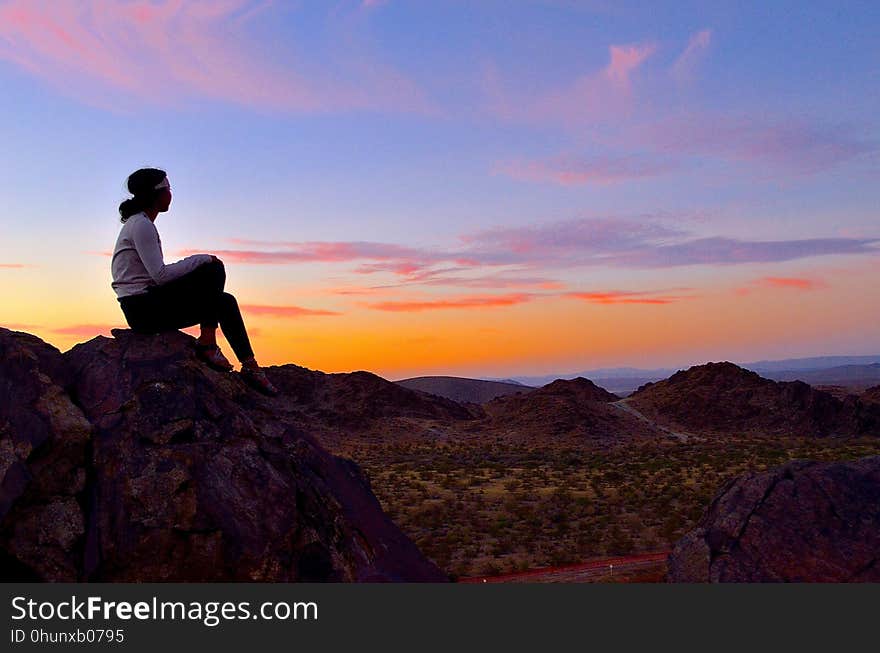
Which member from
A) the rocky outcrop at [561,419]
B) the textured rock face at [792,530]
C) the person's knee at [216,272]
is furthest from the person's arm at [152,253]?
the rocky outcrop at [561,419]

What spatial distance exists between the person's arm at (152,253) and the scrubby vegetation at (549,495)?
398 inches

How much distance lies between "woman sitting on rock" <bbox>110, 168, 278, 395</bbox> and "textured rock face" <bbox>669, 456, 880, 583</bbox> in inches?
334

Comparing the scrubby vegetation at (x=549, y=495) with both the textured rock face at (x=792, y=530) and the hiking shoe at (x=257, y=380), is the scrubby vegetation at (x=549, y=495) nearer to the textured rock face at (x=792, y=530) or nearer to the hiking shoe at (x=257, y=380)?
the textured rock face at (x=792, y=530)

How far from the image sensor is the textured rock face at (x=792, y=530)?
1098 centimetres

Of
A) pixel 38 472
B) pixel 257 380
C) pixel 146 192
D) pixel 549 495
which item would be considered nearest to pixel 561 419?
pixel 549 495

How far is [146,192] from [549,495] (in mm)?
21144

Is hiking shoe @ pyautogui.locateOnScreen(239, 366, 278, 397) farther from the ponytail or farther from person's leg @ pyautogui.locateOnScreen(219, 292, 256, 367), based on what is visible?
the ponytail

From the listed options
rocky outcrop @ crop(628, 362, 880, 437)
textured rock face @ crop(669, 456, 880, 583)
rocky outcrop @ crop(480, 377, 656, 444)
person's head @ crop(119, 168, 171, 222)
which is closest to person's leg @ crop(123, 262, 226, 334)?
person's head @ crop(119, 168, 171, 222)

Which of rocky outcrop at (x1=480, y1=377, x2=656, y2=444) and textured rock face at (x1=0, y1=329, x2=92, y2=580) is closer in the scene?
textured rock face at (x1=0, y1=329, x2=92, y2=580)

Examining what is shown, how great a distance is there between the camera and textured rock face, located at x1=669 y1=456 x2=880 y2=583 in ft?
36.0

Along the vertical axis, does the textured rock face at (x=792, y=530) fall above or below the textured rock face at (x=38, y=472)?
below

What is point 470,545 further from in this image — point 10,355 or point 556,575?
point 10,355

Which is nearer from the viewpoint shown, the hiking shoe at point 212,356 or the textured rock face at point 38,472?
the textured rock face at point 38,472

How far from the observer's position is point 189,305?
25.7ft
